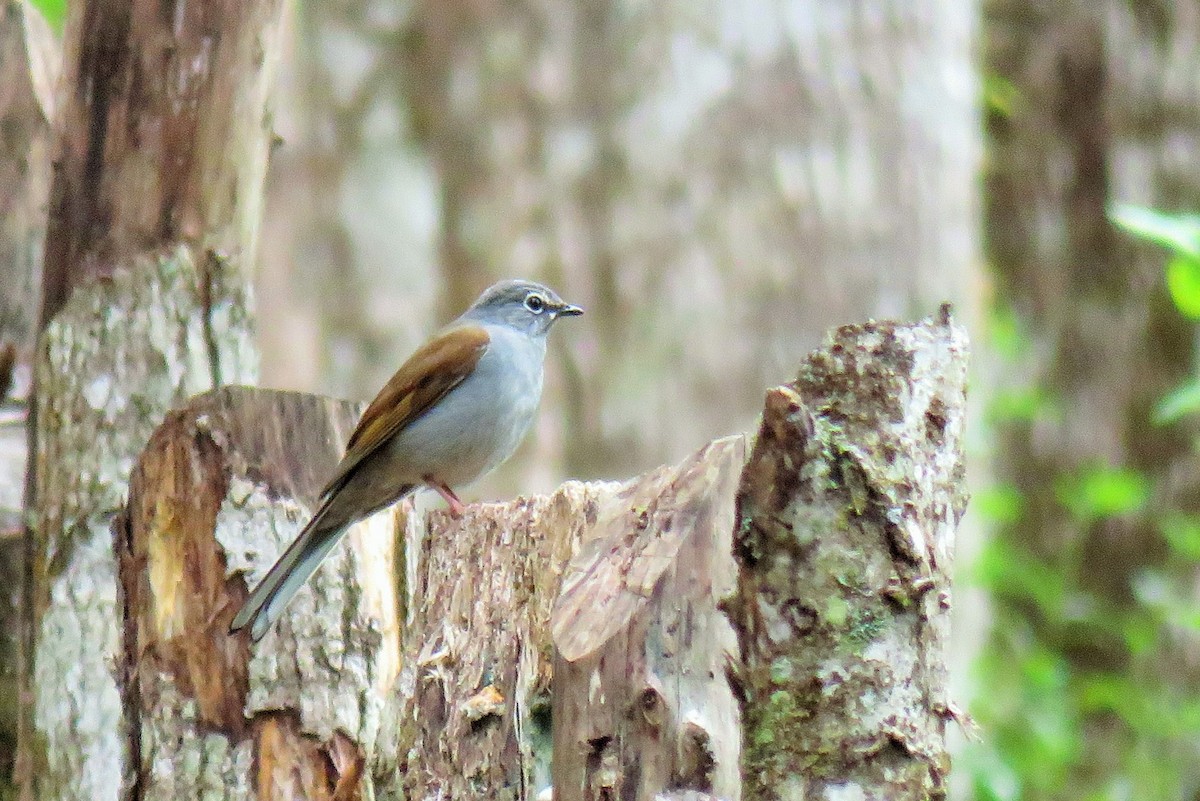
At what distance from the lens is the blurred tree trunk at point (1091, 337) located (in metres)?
9.04

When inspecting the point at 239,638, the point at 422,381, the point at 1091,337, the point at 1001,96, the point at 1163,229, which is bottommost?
the point at 239,638

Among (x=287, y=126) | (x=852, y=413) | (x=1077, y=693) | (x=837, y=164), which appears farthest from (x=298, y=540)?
(x=1077, y=693)

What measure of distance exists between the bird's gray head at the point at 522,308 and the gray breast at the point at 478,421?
290 millimetres

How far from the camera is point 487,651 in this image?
355 cm

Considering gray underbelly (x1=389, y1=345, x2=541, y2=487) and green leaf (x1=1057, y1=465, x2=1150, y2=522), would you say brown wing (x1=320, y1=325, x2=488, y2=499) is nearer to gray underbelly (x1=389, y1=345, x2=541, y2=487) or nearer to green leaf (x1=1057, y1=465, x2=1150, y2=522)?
gray underbelly (x1=389, y1=345, x2=541, y2=487)

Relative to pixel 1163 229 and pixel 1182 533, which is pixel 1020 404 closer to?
pixel 1182 533

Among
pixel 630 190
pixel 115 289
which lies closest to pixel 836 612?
pixel 115 289

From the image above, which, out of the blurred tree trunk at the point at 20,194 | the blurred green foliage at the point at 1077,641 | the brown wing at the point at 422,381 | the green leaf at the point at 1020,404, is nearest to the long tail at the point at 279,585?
the brown wing at the point at 422,381

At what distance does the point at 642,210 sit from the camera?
7.93 metres

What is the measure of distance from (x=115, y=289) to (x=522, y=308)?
1497 millimetres

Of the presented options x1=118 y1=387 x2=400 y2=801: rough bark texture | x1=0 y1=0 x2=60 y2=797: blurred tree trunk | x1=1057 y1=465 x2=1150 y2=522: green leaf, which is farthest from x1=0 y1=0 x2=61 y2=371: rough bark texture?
x1=1057 y1=465 x2=1150 y2=522: green leaf

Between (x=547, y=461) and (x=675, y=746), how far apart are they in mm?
5378

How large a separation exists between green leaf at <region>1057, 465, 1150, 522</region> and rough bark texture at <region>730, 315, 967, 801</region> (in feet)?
20.0

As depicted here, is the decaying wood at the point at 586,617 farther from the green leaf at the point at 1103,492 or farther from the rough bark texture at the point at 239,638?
the green leaf at the point at 1103,492
